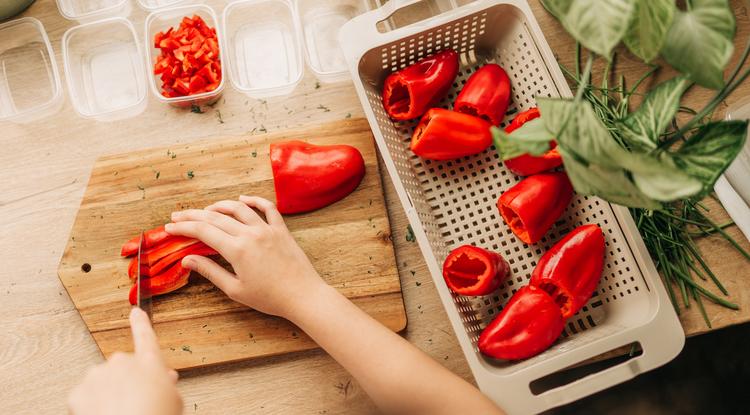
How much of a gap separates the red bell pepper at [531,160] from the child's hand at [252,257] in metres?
0.41

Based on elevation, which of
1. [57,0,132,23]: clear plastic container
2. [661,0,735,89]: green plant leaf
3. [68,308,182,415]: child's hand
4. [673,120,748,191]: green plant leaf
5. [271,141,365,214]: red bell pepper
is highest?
[661,0,735,89]: green plant leaf

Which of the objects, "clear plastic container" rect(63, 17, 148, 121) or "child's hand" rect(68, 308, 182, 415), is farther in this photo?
"clear plastic container" rect(63, 17, 148, 121)

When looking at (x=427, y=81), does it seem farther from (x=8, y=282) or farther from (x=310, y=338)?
(x=8, y=282)

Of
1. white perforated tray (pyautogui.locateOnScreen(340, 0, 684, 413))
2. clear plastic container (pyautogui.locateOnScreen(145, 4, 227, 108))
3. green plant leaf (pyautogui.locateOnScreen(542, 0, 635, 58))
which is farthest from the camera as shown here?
clear plastic container (pyautogui.locateOnScreen(145, 4, 227, 108))

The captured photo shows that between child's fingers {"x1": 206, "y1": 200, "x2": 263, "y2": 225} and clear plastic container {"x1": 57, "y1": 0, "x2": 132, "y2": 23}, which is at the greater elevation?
clear plastic container {"x1": 57, "y1": 0, "x2": 132, "y2": 23}

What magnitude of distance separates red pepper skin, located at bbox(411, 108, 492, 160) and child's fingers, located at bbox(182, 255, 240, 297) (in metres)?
0.41

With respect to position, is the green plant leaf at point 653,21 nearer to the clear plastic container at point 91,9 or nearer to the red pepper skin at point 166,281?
the red pepper skin at point 166,281

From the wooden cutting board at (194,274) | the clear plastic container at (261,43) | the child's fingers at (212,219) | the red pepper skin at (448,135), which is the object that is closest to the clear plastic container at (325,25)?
the clear plastic container at (261,43)

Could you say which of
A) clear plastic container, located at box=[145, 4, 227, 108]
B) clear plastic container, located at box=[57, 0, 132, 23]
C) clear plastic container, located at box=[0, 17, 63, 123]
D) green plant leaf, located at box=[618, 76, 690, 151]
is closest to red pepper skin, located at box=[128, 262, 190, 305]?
clear plastic container, located at box=[145, 4, 227, 108]

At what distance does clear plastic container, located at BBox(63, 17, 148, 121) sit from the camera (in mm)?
1174

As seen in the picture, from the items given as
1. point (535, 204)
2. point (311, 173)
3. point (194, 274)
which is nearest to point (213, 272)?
point (194, 274)

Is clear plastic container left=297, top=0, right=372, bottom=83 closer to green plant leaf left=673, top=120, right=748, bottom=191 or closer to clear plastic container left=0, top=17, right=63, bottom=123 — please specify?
clear plastic container left=0, top=17, right=63, bottom=123

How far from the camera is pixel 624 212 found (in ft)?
2.99

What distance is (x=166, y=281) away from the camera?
1.01m
